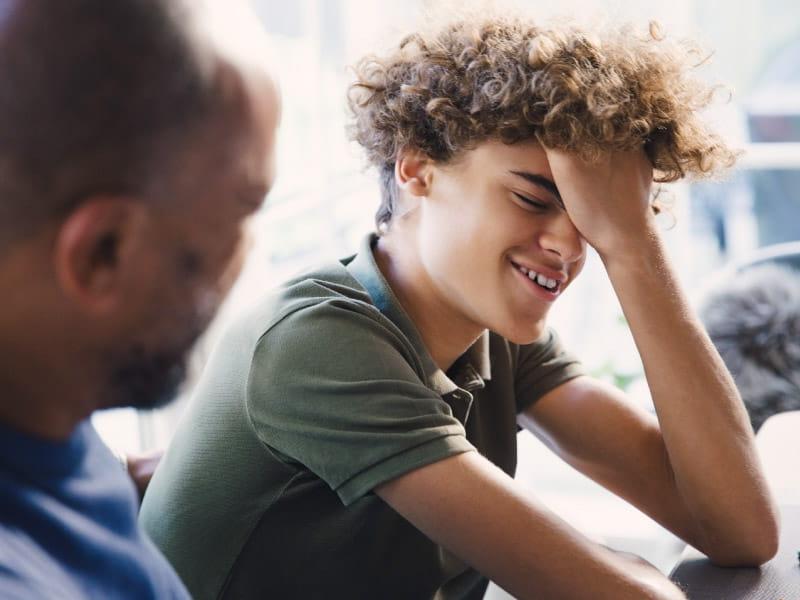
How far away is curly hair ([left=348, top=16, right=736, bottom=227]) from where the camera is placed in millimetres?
1216

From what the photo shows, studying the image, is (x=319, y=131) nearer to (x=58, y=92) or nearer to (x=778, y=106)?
(x=778, y=106)

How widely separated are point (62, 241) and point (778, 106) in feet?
10.6

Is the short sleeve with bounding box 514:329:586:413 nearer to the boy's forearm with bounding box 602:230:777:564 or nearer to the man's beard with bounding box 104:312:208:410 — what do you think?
the boy's forearm with bounding box 602:230:777:564

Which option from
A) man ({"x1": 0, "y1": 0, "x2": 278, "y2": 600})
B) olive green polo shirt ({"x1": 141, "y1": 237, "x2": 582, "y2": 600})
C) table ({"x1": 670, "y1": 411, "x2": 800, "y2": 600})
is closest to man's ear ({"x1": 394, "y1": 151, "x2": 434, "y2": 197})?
olive green polo shirt ({"x1": 141, "y1": 237, "x2": 582, "y2": 600})

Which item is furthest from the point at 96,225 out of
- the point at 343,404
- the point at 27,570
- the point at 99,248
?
the point at 343,404

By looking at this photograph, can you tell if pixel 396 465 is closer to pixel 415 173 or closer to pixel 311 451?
pixel 311 451

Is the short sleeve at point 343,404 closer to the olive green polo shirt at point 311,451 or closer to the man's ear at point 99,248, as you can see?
the olive green polo shirt at point 311,451

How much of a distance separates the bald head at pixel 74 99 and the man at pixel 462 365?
57cm

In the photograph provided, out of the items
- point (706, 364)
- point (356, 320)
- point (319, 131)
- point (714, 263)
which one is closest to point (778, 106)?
point (714, 263)

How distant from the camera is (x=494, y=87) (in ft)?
4.09

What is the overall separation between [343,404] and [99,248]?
559 mm

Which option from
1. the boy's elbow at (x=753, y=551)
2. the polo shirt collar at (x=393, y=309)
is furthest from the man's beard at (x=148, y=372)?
the boy's elbow at (x=753, y=551)

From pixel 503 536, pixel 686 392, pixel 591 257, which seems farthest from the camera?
pixel 591 257

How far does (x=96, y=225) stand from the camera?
55cm
